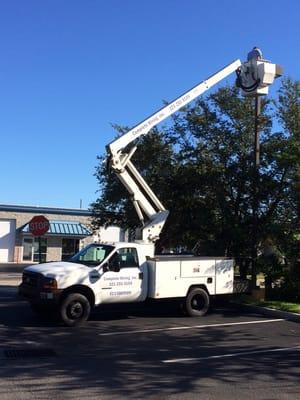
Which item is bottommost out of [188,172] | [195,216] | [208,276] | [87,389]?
[87,389]

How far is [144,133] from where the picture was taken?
676 inches

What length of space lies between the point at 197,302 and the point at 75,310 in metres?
3.75

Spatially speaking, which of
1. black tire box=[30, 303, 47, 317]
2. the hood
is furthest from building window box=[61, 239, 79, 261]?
the hood

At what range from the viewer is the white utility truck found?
1327 centimetres

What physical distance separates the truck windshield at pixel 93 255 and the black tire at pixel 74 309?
106 cm

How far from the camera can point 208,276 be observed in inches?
617

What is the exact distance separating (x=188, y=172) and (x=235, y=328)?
776 centimetres

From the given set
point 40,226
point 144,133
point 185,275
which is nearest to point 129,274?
point 185,275

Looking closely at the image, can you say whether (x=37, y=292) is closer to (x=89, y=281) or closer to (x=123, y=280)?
(x=89, y=281)

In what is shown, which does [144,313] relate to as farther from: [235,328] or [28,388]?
[28,388]

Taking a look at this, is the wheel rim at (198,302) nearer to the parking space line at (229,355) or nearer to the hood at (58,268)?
the hood at (58,268)

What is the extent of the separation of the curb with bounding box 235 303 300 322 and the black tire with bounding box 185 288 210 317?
67.8 inches

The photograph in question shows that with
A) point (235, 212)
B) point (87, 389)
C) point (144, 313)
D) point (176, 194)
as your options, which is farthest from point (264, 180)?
point (87, 389)

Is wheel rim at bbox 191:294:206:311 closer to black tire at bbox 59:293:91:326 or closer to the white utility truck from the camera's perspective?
the white utility truck
